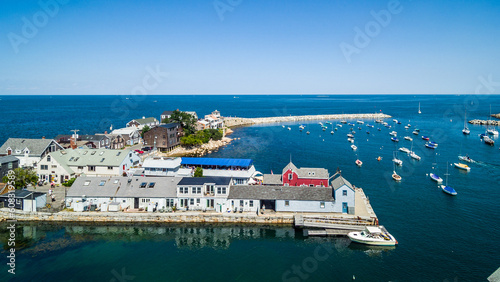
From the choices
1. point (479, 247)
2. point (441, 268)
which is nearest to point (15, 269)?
point (441, 268)

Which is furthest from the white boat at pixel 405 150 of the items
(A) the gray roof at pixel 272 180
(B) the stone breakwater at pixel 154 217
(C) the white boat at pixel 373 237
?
(B) the stone breakwater at pixel 154 217

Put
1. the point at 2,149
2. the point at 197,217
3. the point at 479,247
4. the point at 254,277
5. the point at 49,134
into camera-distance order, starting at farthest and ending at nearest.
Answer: the point at 49,134 → the point at 2,149 → the point at 197,217 → the point at 479,247 → the point at 254,277

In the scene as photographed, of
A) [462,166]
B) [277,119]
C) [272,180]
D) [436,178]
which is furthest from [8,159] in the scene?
[277,119]

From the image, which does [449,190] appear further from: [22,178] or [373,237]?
[22,178]

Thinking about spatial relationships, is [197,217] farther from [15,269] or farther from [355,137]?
[355,137]

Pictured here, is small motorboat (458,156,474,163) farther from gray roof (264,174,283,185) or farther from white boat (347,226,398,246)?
gray roof (264,174,283,185)

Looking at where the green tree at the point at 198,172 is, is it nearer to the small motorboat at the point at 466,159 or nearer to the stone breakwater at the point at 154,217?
the stone breakwater at the point at 154,217
